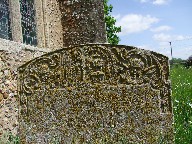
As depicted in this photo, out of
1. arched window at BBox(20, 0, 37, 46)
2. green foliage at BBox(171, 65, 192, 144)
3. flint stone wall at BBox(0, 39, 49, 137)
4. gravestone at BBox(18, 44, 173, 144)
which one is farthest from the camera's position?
arched window at BBox(20, 0, 37, 46)

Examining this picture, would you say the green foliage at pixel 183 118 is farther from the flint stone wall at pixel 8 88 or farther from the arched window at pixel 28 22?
the arched window at pixel 28 22

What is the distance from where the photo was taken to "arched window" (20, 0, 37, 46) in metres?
7.18

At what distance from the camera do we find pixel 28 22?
289 inches

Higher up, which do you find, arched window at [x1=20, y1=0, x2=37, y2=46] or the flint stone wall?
→ arched window at [x1=20, y1=0, x2=37, y2=46]

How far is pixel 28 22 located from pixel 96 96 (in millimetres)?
4047

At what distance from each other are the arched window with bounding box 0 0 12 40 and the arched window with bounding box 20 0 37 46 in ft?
1.86

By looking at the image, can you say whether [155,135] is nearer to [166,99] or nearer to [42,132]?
[166,99]

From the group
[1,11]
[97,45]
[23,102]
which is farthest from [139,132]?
[1,11]

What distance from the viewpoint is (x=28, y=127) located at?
386 cm

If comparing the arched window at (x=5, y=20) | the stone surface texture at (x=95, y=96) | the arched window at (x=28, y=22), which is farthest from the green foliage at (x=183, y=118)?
the arched window at (x=5, y=20)

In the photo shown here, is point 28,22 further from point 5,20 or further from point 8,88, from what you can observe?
point 8,88

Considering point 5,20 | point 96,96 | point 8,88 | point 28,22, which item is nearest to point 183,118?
point 96,96

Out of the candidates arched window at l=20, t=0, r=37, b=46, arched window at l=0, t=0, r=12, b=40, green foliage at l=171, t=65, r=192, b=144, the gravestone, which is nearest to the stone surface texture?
the gravestone

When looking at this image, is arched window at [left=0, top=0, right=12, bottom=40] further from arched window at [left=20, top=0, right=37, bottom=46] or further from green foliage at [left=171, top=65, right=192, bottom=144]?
green foliage at [left=171, top=65, right=192, bottom=144]
